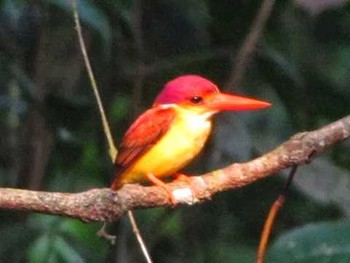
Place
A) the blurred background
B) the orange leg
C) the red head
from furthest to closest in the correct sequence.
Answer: the blurred background → the red head → the orange leg

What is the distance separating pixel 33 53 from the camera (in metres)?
3.18

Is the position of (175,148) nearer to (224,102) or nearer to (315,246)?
(224,102)

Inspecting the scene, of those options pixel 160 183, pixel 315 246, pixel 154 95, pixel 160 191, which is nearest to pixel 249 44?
pixel 154 95

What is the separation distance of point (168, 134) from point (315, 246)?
0.53 meters

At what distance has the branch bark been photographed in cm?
201

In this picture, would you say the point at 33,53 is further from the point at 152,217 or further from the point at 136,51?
the point at 152,217

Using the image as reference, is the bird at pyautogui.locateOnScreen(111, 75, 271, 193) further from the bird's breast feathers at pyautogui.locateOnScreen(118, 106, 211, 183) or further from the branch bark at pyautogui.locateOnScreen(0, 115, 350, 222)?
the branch bark at pyautogui.locateOnScreen(0, 115, 350, 222)

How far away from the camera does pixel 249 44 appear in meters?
3.13

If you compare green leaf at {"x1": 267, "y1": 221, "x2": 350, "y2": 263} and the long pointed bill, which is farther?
the long pointed bill

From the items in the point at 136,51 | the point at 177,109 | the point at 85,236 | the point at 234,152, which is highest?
the point at 177,109

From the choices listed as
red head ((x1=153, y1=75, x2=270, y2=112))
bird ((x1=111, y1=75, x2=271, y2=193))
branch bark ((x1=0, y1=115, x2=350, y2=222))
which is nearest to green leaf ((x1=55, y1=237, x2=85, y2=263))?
bird ((x1=111, y1=75, x2=271, y2=193))

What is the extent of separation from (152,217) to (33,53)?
559mm

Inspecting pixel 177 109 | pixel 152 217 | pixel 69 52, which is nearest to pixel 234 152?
pixel 152 217

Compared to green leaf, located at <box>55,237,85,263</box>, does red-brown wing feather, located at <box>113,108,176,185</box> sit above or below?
above
